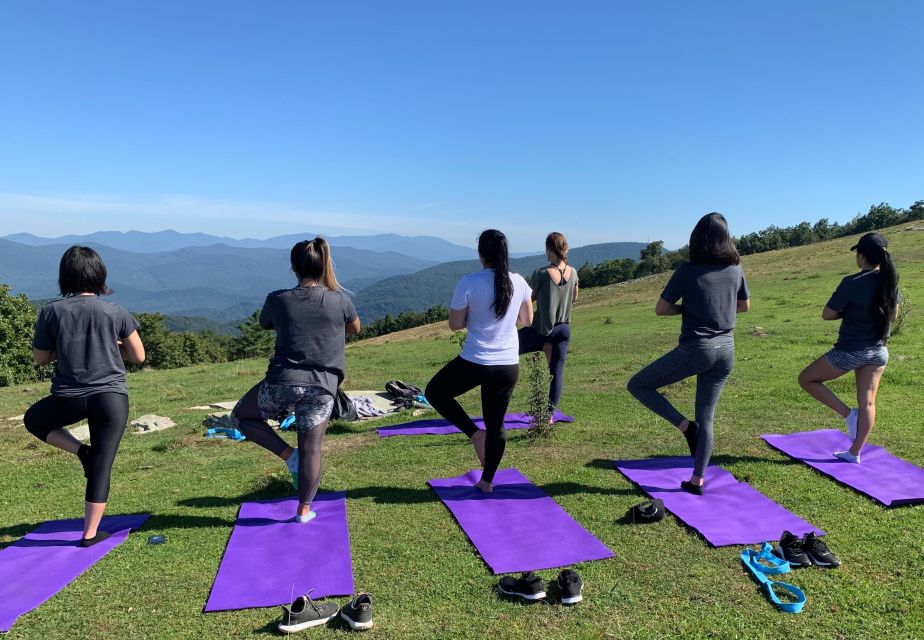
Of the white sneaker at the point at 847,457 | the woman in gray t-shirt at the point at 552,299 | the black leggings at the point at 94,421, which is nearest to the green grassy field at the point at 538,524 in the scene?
the white sneaker at the point at 847,457

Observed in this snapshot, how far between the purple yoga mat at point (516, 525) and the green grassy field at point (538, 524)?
0.15m

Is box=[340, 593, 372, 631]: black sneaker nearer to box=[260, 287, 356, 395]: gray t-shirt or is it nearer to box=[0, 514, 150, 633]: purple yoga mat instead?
box=[260, 287, 356, 395]: gray t-shirt

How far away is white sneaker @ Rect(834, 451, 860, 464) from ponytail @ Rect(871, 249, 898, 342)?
1500 mm

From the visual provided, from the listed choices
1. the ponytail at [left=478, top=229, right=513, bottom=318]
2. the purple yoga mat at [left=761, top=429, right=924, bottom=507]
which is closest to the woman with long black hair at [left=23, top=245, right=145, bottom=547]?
the ponytail at [left=478, top=229, right=513, bottom=318]

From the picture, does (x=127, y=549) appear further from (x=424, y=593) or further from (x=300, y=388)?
(x=424, y=593)

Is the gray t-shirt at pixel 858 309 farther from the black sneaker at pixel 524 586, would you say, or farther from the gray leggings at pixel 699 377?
the black sneaker at pixel 524 586

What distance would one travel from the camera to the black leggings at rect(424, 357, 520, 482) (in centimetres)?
540

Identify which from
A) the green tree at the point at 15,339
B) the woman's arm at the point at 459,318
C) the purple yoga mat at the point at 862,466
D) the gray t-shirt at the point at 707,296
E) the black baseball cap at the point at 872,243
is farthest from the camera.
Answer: the green tree at the point at 15,339

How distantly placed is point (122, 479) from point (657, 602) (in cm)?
658

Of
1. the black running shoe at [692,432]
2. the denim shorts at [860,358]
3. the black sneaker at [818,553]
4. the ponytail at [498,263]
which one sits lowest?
the black sneaker at [818,553]

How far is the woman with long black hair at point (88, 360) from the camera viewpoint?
15.4 ft

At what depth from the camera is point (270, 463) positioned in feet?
25.3

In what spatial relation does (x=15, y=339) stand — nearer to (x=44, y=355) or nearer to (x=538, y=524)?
(x=44, y=355)

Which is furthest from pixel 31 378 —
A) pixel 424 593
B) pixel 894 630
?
pixel 894 630
